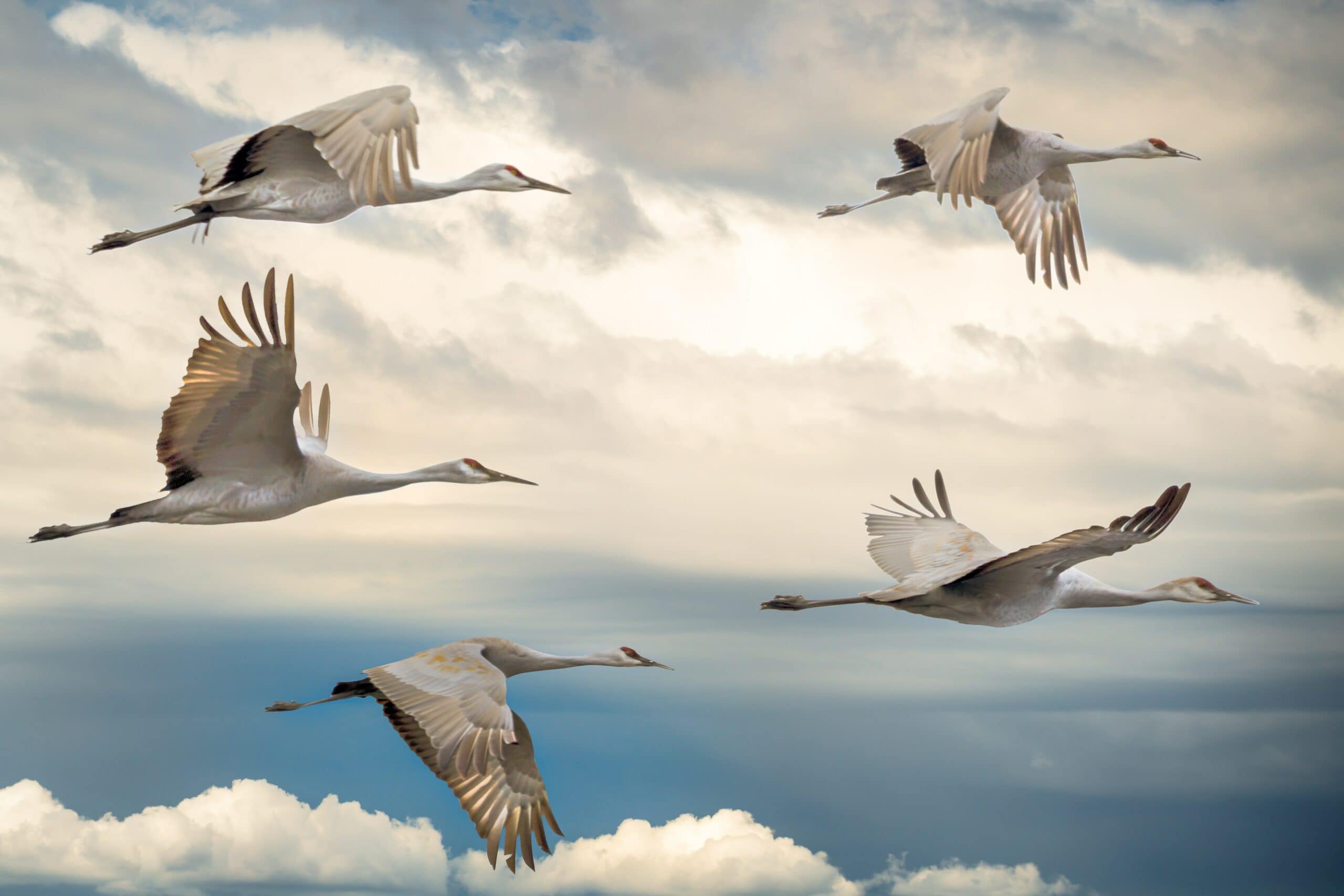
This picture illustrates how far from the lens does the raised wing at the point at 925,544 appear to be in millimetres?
13586

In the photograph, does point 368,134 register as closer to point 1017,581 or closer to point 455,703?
point 455,703

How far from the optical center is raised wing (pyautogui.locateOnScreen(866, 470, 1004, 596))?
1359 centimetres

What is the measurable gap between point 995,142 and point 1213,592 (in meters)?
5.22

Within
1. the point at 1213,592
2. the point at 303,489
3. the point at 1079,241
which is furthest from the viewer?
the point at 1079,241

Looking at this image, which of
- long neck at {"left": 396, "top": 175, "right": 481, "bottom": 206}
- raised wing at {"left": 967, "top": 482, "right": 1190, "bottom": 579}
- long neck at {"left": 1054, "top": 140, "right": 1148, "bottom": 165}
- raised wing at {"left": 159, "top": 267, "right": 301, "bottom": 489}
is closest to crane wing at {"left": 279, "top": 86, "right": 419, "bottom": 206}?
raised wing at {"left": 159, "top": 267, "right": 301, "bottom": 489}

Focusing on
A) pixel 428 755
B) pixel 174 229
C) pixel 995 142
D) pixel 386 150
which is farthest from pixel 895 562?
pixel 174 229

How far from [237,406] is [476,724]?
126 inches

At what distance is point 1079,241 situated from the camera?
58.7 feet

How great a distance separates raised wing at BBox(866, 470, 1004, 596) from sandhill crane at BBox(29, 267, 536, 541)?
165 inches

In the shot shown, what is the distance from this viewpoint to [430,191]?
13695mm

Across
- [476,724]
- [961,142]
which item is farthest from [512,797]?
[961,142]

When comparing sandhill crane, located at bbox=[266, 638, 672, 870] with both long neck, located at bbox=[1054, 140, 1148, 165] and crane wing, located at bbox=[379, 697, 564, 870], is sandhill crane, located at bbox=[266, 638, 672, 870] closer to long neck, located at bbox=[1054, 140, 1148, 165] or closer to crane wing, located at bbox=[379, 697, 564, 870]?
crane wing, located at bbox=[379, 697, 564, 870]

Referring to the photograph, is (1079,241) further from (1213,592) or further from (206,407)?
(206,407)

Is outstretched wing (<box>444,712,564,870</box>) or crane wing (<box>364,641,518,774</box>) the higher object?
crane wing (<box>364,641,518,774</box>)
